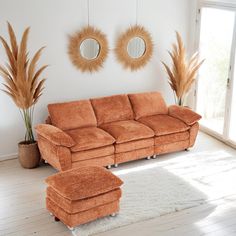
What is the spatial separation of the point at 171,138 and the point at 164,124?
0.74 feet

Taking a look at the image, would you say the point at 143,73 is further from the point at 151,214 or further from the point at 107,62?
the point at 151,214

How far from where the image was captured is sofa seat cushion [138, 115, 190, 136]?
518 cm

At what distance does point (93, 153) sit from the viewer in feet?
15.5

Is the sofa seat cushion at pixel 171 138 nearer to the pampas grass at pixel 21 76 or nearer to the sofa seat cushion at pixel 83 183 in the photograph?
the sofa seat cushion at pixel 83 183

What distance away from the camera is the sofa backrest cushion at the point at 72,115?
5027 mm

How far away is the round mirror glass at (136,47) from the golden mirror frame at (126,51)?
4cm

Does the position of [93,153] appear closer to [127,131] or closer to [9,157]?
[127,131]

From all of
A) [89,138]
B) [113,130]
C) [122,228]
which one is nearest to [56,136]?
[89,138]

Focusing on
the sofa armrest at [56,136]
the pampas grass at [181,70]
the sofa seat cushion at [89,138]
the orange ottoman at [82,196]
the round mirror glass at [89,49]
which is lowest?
the orange ottoman at [82,196]

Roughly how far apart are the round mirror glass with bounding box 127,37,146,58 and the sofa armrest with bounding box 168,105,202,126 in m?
1.02

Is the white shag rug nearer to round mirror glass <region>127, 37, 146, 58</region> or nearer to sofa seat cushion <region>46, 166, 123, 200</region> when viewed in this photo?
sofa seat cushion <region>46, 166, 123, 200</region>

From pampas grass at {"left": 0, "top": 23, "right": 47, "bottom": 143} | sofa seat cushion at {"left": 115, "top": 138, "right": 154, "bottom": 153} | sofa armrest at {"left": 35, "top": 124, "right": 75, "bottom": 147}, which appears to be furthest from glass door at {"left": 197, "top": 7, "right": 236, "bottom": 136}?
pampas grass at {"left": 0, "top": 23, "right": 47, "bottom": 143}

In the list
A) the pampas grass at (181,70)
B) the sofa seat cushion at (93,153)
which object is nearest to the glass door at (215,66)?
the pampas grass at (181,70)

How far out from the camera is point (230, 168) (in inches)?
195
